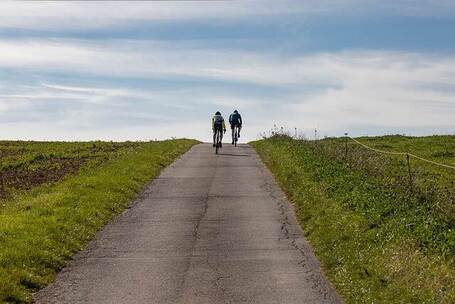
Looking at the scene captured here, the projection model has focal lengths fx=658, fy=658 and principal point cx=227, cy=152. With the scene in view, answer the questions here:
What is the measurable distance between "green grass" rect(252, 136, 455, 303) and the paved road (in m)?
0.54

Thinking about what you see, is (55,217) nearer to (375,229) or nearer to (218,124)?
(375,229)

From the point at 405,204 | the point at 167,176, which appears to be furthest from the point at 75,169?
the point at 405,204

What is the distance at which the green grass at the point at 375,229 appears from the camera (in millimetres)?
11648

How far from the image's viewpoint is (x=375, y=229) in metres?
15.1

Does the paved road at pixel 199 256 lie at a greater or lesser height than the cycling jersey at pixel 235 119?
lesser

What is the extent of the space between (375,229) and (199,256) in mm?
4070

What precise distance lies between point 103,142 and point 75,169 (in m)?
22.2

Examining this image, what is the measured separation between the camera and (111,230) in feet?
58.0

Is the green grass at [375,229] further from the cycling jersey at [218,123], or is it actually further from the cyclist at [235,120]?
the cyclist at [235,120]

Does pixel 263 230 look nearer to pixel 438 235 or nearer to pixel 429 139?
pixel 438 235

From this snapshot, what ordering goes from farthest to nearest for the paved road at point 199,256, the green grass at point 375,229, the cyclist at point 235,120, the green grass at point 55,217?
the cyclist at point 235,120
the green grass at point 55,217
the paved road at point 199,256
the green grass at point 375,229

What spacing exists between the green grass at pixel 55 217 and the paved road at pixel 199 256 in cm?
42

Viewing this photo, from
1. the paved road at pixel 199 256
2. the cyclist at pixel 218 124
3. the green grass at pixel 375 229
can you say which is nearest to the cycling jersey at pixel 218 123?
the cyclist at pixel 218 124

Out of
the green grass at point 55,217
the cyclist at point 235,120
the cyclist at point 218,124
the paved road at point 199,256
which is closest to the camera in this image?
the paved road at point 199,256
